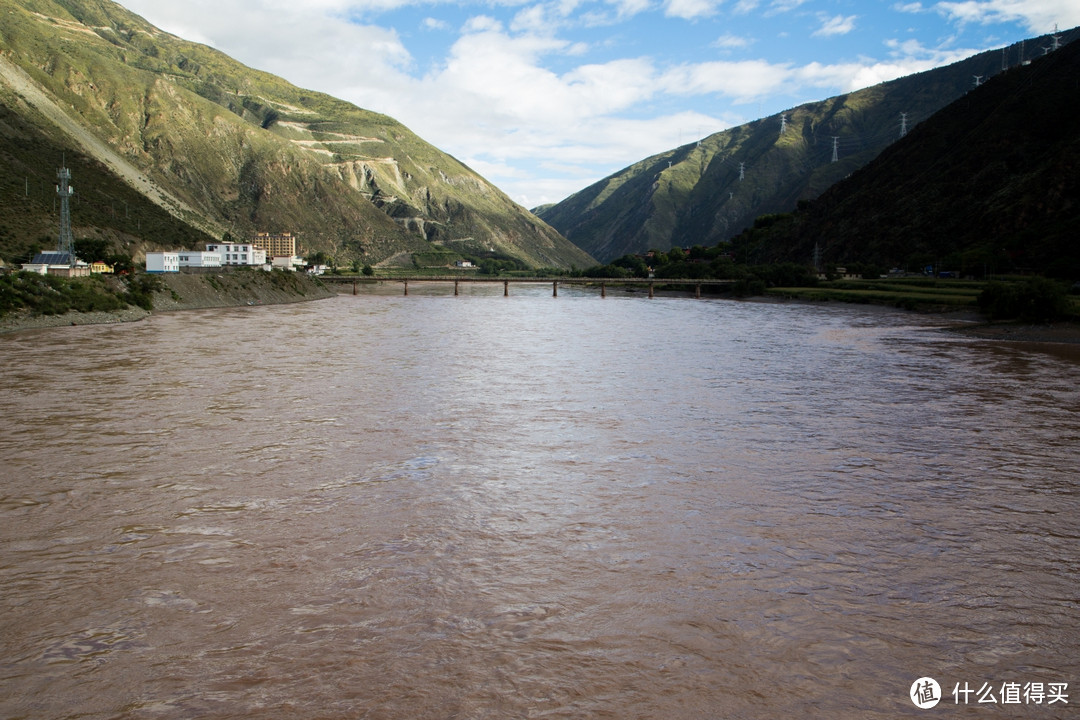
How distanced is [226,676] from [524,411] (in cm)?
1417

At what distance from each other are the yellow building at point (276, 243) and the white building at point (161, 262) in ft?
243

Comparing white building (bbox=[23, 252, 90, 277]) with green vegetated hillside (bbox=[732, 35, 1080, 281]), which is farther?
green vegetated hillside (bbox=[732, 35, 1080, 281])

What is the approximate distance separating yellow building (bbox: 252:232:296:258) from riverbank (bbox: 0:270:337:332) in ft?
220

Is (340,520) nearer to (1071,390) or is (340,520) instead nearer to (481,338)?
(1071,390)

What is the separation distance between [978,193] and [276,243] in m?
140

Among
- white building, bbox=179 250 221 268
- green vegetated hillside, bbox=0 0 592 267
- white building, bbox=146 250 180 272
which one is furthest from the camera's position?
white building, bbox=179 250 221 268

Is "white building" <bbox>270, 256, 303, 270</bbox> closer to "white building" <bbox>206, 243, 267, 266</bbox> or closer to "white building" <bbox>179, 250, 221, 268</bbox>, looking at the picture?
"white building" <bbox>206, 243, 267, 266</bbox>

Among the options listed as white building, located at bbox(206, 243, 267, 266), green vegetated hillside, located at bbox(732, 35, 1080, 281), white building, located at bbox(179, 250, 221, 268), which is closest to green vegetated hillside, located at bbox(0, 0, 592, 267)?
white building, located at bbox(206, 243, 267, 266)

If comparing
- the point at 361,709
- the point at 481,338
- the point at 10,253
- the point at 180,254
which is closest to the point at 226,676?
the point at 361,709

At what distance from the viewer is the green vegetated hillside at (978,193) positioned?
83062 mm

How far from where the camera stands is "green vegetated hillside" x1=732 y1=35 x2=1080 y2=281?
8306 cm

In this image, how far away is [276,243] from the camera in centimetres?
16775

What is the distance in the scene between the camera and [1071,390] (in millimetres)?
26266

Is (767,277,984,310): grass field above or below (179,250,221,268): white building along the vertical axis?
below
